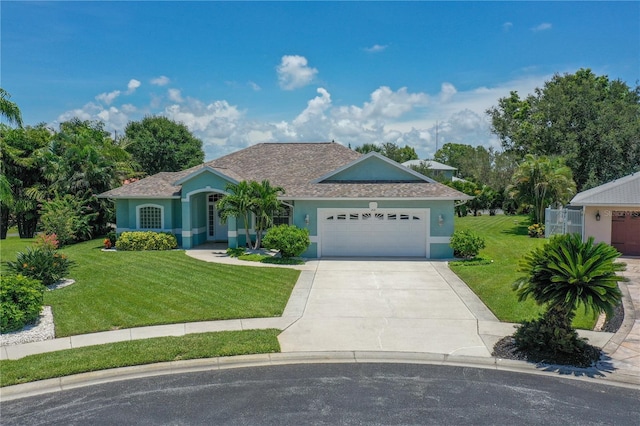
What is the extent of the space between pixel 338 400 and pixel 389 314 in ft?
15.8

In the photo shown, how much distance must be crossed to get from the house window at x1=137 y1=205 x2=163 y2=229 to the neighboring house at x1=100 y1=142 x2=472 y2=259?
1.9 inches

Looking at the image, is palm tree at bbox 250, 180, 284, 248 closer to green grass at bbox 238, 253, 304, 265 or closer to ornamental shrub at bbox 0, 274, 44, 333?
green grass at bbox 238, 253, 304, 265

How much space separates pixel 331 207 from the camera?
65.9 feet

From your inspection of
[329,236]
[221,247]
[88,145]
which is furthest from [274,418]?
[88,145]

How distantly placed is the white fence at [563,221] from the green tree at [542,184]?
121cm

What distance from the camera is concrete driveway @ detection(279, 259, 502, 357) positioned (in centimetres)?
956

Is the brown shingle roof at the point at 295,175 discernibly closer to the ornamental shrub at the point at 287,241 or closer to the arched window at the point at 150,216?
the arched window at the point at 150,216

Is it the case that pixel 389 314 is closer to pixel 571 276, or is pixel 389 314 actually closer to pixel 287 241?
pixel 571 276

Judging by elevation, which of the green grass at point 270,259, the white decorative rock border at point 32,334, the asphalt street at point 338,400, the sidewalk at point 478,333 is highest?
the green grass at point 270,259

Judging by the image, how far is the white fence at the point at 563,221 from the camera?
22.7 metres

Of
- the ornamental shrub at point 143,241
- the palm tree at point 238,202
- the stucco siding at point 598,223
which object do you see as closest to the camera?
the palm tree at point 238,202

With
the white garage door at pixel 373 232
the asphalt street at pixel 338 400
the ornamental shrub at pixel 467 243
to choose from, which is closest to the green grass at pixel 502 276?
the ornamental shrub at pixel 467 243

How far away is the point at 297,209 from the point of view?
20.3m

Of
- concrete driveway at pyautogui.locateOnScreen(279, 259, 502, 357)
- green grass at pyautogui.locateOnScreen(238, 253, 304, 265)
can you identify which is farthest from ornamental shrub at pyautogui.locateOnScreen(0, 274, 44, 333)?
green grass at pyautogui.locateOnScreen(238, 253, 304, 265)
